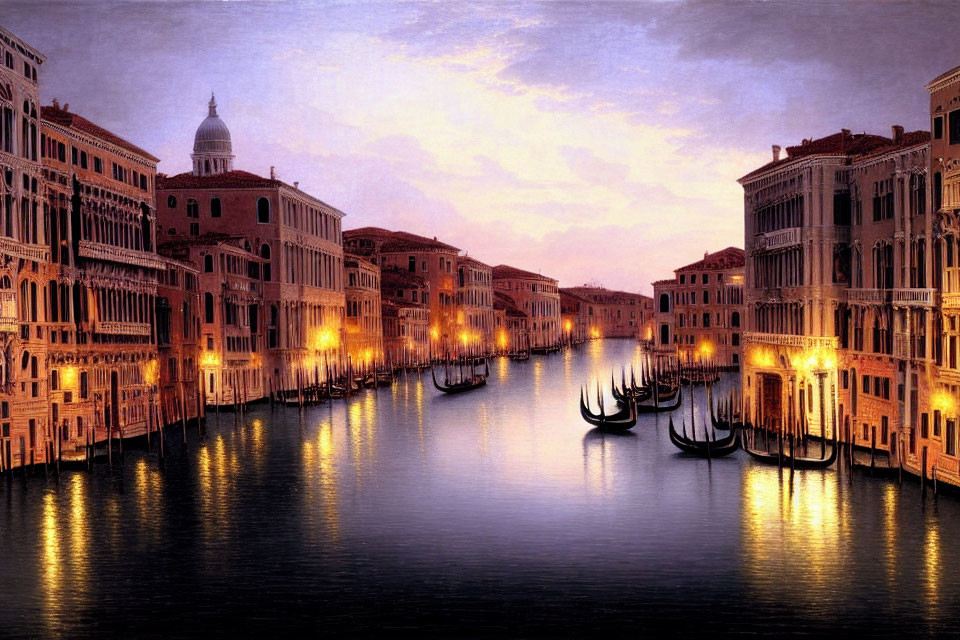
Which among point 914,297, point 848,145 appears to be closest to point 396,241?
point 848,145

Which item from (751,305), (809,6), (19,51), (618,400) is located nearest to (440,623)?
(809,6)

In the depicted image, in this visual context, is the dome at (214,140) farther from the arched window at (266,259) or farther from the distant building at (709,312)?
the distant building at (709,312)

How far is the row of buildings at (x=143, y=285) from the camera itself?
44.4 feet

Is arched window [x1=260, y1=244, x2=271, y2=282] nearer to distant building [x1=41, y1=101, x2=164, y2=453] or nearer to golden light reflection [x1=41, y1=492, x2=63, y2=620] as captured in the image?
distant building [x1=41, y1=101, x2=164, y2=453]

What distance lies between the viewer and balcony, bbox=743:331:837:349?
50.8 ft

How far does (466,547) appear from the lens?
10555 mm

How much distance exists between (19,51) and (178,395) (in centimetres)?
712

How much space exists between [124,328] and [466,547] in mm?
7971

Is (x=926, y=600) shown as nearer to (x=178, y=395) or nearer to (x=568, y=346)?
(x=178, y=395)

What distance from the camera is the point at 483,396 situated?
27.7 meters

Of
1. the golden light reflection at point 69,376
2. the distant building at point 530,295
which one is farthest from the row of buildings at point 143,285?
the distant building at point 530,295

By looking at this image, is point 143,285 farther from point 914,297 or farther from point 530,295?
point 530,295

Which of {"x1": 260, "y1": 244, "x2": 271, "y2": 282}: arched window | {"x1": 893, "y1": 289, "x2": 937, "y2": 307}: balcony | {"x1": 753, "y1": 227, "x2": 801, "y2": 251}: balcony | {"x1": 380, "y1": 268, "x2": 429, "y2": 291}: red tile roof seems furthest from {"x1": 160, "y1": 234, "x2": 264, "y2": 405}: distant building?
{"x1": 380, "y1": 268, "x2": 429, "y2": 291}: red tile roof

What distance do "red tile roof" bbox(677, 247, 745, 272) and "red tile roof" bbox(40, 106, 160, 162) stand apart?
17.3 metres
